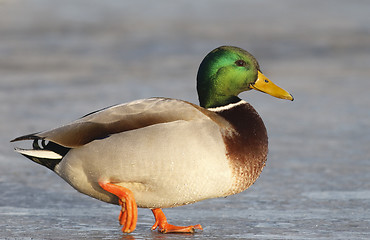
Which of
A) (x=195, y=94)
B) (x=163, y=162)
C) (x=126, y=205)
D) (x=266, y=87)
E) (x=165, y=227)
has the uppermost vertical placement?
(x=195, y=94)

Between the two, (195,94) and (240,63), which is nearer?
(240,63)

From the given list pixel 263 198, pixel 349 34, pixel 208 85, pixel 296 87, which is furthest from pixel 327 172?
pixel 349 34

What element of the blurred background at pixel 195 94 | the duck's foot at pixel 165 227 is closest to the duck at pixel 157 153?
the duck's foot at pixel 165 227

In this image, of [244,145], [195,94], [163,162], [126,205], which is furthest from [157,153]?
[195,94]

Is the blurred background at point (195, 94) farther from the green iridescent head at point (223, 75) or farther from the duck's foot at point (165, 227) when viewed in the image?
the green iridescent head at point (223, 75)

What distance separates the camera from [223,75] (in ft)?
15.5

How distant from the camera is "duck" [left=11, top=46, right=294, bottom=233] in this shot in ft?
14.1

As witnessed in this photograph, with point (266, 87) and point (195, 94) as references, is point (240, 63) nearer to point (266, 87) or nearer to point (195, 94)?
point (266, 87)

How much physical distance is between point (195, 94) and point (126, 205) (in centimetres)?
463

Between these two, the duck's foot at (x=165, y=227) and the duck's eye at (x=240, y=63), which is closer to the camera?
the duck's foot at (x=165, y=227)

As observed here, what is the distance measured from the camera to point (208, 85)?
4.74 m

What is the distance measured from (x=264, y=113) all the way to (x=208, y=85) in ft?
11.1

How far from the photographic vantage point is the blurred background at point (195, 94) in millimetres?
4762

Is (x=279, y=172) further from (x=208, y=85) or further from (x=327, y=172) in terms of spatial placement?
(x=208, y=85)
